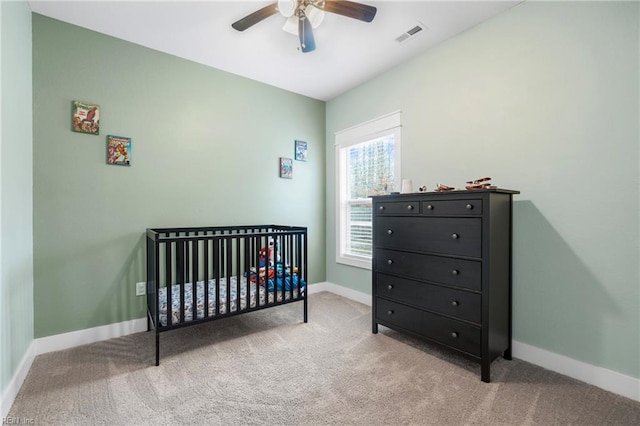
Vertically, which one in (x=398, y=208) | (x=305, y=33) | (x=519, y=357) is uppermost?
(x=305, y=33)

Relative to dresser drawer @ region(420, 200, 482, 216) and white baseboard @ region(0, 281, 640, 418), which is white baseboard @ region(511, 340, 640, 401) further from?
dresser drawer @ region(420, 200, 482, 216)

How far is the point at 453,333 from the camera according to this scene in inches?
76.0

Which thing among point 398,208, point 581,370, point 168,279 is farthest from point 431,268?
point 168,279

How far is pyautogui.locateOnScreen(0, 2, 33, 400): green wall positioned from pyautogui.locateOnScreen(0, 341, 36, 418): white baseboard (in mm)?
23

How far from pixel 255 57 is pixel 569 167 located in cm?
260

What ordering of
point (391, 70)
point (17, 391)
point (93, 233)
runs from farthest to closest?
1. point (391, 70)
2. point (93, 233)
3. point (17, 391)

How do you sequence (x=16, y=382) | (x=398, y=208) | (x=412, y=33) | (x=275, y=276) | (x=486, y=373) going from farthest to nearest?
(x=275, y=276)
(x=412, y=33)
(x=398, y=208)
(x=486, y=373)
(x=16, y=382)

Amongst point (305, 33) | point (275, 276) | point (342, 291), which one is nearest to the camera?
point (305, 33)

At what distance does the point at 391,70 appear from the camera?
116 inches

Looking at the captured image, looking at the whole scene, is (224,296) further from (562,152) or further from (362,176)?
(562,152)

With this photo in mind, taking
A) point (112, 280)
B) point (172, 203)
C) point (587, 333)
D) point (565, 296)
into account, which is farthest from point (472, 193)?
point (112, 280)

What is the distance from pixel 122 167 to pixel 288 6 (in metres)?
1.82

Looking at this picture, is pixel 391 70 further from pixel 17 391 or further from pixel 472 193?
pixel 17 391

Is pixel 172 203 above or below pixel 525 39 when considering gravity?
below
